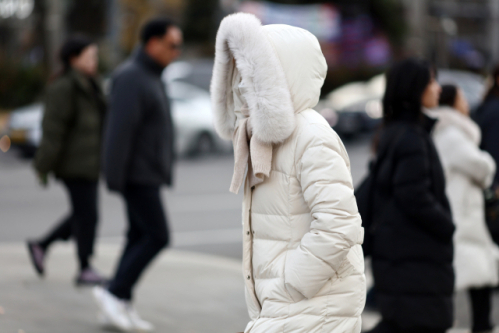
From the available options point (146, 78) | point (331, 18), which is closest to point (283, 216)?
point (146, 78)

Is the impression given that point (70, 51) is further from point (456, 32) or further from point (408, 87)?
point (456, 32)

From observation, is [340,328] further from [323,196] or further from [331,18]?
[331,18]

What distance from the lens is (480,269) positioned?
16.5 feet

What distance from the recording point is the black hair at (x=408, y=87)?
158 inches

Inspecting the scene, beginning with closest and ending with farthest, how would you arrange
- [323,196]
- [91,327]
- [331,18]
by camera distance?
[323,196] < [91,327] < [331,18]

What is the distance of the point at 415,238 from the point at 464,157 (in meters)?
1.28

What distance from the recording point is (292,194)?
9.08ft

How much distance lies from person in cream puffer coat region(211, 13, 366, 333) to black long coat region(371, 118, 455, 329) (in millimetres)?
1105

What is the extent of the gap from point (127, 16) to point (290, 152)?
28.5m

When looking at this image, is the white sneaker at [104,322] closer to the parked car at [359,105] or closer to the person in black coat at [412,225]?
the person in black coat at [412,225]

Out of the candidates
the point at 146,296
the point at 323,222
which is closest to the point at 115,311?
the point at 146,296

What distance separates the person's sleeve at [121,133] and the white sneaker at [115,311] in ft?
2.37

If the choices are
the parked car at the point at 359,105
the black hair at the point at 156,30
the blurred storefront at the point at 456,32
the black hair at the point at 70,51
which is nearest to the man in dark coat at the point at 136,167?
the black hair at the point at 156,30

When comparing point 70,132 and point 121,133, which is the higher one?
point 121,133
